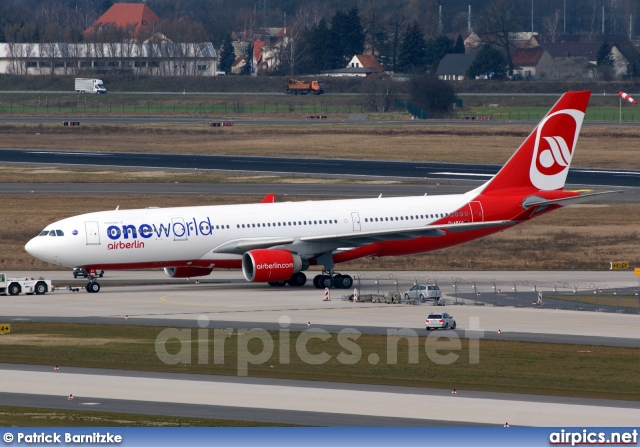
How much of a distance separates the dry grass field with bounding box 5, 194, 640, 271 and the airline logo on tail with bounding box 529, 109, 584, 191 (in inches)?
244

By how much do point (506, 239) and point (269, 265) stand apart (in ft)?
85.4

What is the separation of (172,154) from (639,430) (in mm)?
108686

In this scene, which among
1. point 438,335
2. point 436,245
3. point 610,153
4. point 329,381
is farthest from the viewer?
point 610,153

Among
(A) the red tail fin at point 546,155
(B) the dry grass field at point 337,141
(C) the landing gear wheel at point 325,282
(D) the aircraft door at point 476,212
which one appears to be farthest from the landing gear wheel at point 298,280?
(B) the dry grass field at point 337,141

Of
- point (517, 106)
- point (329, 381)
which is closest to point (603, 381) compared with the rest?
point (329, 381)

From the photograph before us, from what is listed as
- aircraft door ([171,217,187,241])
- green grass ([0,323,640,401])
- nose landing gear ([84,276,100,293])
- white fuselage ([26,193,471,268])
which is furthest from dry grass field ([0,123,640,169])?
green grass ([0,323,640,401])

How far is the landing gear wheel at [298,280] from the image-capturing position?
64.9 metres

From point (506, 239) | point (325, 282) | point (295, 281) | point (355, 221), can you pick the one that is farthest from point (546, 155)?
point (295, 281)

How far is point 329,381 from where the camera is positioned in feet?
126

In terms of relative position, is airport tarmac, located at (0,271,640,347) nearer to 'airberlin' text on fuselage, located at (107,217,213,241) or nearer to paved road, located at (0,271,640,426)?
paved road, located at (0,271,640,426)

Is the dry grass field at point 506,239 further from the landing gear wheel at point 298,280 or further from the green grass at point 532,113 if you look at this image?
the green grass at point 532,113

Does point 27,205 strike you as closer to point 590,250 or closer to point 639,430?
point 590,250

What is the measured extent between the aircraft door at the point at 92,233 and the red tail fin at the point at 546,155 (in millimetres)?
23654

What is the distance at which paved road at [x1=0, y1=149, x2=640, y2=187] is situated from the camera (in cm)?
10925
